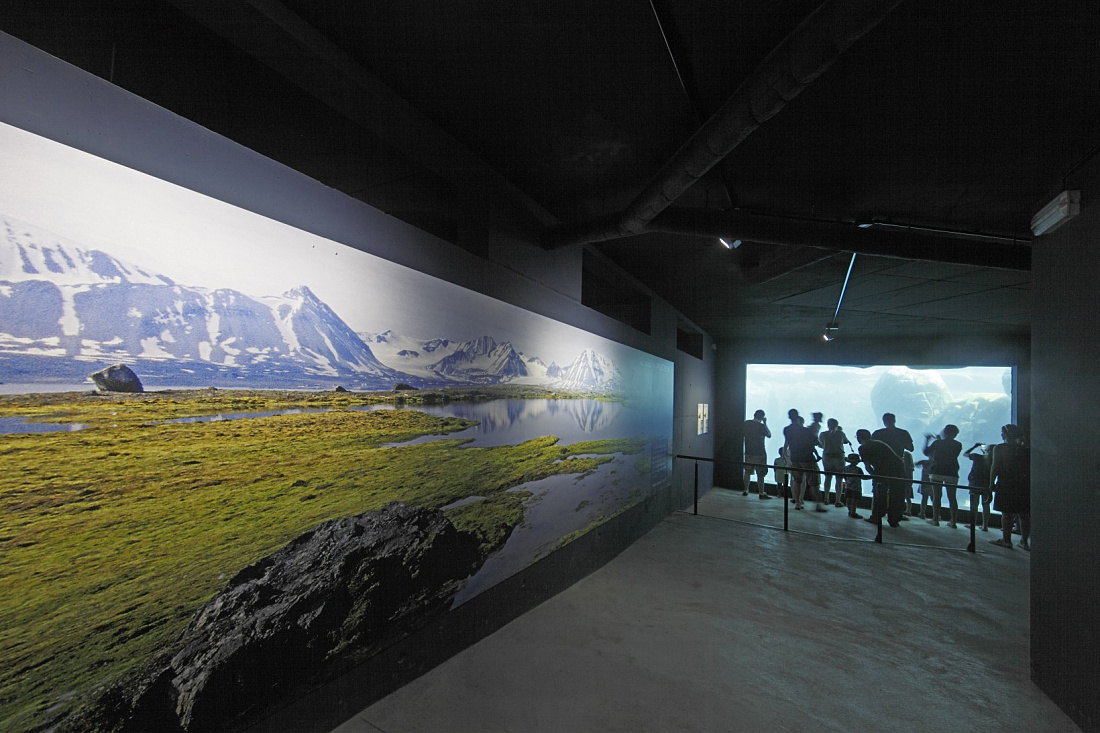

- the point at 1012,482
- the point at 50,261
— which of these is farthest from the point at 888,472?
the point at 50,261

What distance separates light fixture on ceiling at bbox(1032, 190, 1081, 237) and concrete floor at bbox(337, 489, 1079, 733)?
107 inches

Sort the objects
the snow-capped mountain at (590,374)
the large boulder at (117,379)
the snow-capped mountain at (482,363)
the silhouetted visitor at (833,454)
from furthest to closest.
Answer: the silhouetted visitor at (833,454)
the snow-capped mountain at (590,374)
the snow-capped mountain at (482,363)
the large boulder at (117,379)

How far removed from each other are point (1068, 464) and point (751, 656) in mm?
2102

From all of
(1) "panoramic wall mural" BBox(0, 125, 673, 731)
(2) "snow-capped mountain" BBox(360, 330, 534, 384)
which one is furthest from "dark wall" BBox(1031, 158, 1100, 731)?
(1) "panoramic wall mural" BBox(0, 125, 673, 731)

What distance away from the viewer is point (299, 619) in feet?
5.85

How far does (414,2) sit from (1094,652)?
4331 mm

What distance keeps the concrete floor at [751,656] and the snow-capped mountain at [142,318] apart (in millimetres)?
1836

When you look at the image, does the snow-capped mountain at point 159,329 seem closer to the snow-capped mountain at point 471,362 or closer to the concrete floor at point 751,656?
the snow-capped mountain at point 471,362

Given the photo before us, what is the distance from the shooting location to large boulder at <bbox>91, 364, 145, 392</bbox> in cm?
125

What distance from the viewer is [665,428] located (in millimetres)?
6113

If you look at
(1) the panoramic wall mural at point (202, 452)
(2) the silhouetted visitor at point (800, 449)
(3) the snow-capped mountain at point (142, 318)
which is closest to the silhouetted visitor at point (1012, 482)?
(2) the silhouetted visitor at point (800, 449)

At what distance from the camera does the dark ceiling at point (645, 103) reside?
1625 millimetres

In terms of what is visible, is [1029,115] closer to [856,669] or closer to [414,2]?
[414,2]

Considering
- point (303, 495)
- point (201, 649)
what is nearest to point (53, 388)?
point (303, 495)
